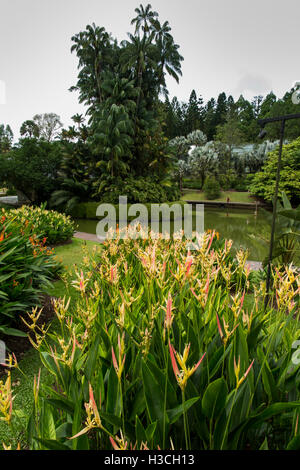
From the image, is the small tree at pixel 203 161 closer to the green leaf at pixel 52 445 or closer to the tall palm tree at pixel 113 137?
the tall palm tree at pixel 113 137

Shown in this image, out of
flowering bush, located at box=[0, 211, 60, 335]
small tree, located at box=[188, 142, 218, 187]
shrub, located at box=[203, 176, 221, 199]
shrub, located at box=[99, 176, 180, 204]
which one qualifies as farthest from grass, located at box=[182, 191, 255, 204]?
flowering bush, located at box=[0, 211, 60, 335]

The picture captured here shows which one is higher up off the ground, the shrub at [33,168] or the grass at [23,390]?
the shrub at [33,168]

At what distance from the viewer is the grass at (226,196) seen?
82.2 ft

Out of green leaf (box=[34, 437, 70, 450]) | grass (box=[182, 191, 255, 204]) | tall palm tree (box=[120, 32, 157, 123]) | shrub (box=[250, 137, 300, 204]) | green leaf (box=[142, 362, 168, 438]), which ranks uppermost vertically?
tall palm tree (box=[120, 32, 157, 123])

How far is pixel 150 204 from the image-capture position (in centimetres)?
1702

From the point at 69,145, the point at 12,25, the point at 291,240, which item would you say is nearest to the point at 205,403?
the point at 291,240

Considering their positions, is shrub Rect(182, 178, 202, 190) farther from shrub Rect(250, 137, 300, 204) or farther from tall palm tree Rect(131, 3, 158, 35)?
tall palm tree Rect(131, 3, 158, 35)

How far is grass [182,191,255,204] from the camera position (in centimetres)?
2506

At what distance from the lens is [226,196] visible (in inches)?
1025

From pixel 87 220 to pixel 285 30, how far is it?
1282 centimetres

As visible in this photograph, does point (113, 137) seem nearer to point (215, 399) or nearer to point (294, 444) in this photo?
point (215, 399)

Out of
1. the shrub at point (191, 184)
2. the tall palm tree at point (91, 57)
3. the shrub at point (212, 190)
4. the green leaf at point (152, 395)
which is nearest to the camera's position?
the green leaf at point (152, 395)

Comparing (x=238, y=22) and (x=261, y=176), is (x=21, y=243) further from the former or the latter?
(x=261, y=176)

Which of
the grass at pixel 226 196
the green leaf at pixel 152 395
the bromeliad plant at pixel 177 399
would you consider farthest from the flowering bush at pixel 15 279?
the grass at pixel 226 196
